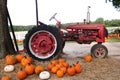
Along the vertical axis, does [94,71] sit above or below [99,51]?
below

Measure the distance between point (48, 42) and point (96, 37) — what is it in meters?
1.41

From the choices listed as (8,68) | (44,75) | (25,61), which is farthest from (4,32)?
(44,75)

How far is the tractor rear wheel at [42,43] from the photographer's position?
844 cm

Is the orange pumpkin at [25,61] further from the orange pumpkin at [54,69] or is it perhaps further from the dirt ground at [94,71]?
the orange pumpkin at [54,69]

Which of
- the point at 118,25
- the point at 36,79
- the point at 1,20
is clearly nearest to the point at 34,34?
the point at 1,20

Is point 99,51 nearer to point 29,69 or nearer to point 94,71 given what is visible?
point 94,71

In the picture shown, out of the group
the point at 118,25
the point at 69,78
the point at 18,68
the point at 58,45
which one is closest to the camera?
the point at 69,78

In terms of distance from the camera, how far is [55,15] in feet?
30.0

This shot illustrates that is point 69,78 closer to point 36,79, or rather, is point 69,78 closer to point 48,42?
point 36,79

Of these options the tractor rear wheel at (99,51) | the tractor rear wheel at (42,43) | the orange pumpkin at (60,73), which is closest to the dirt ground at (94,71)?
the orange pumpkin at (60,73)

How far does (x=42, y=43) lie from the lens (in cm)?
858

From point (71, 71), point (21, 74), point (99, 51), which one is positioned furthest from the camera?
point (99, 51)

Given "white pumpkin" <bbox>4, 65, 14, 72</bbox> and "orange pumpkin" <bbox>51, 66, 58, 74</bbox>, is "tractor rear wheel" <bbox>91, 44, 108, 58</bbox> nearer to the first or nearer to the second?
"orange pumpkin" <bbox>51, 66, 58, 74</bbox>

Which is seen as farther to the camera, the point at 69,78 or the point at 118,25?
the point at 118,25
